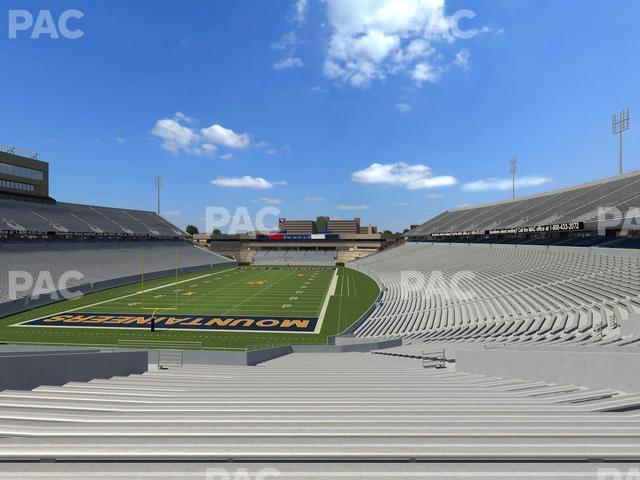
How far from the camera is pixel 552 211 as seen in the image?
109 feet

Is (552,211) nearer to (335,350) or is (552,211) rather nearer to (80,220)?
(335,350)

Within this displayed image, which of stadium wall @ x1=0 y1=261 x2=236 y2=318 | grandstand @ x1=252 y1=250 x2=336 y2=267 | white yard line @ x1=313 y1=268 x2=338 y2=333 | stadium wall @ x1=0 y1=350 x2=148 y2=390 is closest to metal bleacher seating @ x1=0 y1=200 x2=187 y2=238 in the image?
stadium wall @ x1=0 y1=261 x2=236 y2=318

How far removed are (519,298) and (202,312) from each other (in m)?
21.2

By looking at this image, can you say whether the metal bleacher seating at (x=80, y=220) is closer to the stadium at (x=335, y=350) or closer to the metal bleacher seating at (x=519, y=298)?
the stadium at (x=335, y=350)

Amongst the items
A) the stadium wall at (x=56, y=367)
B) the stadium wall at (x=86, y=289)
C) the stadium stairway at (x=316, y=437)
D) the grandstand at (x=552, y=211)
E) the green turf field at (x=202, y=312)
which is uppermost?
the grandstand at (x=552, y=211)

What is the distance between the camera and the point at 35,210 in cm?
4312

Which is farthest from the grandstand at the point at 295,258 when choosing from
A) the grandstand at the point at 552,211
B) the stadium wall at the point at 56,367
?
the stadium wall at the point at 56,367

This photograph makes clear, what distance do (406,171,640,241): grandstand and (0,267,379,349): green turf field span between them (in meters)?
16.2

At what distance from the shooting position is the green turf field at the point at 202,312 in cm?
1930

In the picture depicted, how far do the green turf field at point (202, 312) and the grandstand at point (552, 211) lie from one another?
53.2ft

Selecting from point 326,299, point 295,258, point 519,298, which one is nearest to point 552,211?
point 519,298

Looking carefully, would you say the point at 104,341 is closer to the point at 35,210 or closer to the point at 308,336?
the point at 308,336

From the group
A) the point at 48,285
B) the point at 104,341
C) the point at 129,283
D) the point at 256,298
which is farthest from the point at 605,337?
the point at 129,283

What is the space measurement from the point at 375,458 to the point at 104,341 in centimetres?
2066
